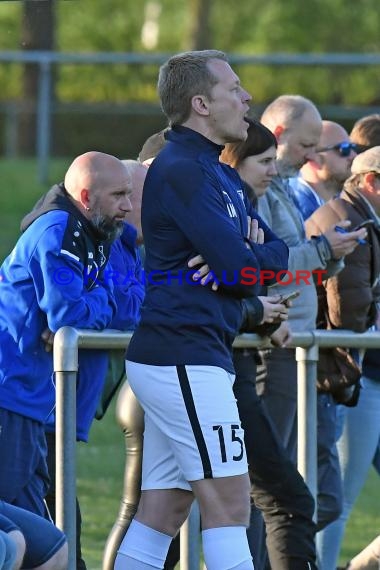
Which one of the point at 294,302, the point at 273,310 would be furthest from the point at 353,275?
the point at 273,310

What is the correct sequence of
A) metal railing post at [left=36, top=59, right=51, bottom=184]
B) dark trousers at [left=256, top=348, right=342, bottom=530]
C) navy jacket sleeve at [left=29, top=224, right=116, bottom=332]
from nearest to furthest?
navy jacket sleeve at [left=29, top=224, right=116, bottom=332], dark trousers at [left=256, top=348, right=342, bottom=530], metal railing post at [left=36, top=59, right=51, bottom=184]

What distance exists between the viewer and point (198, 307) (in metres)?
4.42

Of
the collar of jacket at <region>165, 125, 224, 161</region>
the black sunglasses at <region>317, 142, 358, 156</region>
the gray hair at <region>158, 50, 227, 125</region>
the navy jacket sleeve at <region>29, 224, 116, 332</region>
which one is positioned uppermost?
the gray hair at <region>158, 50, 227, 125</region>

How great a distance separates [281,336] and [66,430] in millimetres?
888

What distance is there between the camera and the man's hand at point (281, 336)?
200 inches

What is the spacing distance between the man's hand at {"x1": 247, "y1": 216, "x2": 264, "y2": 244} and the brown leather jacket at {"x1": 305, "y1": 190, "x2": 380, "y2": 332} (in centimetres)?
118

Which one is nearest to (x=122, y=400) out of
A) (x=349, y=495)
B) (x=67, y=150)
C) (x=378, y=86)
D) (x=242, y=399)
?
(x=242, y=399)

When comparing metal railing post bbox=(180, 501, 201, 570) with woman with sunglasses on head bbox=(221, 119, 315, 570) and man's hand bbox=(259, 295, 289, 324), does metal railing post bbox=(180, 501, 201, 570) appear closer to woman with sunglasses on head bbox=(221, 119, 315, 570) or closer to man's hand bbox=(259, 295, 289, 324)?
woman with sunglasses on head bbox=(221, 119, 315, 570)

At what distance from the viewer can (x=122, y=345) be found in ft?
16.2

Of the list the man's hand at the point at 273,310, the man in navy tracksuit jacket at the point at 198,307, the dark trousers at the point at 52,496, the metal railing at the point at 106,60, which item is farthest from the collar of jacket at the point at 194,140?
the metal railing at the point at 106,60

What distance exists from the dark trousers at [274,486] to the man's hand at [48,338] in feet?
2.50

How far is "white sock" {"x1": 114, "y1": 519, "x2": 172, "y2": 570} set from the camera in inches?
181

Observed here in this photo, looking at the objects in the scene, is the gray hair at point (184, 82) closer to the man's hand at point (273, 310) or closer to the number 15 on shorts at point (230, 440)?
the man's hand at point (273, 310)

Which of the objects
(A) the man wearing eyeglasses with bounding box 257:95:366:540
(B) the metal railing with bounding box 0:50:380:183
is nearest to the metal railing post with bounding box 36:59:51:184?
(B) the metal railing with bounding box 0:50:380:183
